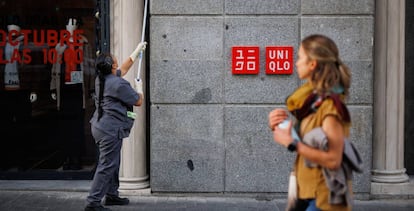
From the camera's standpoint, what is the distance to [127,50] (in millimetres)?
7879

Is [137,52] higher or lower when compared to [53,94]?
higher

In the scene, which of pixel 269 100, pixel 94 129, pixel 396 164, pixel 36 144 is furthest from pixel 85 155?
pixel 396 164

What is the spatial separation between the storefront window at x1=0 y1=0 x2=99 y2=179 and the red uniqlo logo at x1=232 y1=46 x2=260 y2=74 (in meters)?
1.98

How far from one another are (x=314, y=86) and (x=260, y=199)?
4.01 metres

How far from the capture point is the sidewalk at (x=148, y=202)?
292 inches

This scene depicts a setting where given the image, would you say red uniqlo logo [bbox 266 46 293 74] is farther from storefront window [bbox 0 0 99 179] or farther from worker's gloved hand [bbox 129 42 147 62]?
storefront window [bbox 0 0 99 179]

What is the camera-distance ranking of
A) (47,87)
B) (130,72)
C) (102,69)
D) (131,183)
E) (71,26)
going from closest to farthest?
(102,69)
(130,72)
(131,183)
(71,26)
(47,87)

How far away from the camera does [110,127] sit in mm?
6789

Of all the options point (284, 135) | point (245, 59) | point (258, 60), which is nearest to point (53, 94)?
point (245, 59)

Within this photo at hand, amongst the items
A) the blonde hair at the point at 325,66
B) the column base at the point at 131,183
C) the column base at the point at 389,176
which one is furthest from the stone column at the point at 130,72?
the blonde hair at the point at 325,66

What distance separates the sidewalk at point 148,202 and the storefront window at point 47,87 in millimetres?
500

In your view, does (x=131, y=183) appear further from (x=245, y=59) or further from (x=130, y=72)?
(x=245, y=59)

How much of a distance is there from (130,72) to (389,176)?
3.42 meters

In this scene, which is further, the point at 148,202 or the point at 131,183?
the point at 131,183
